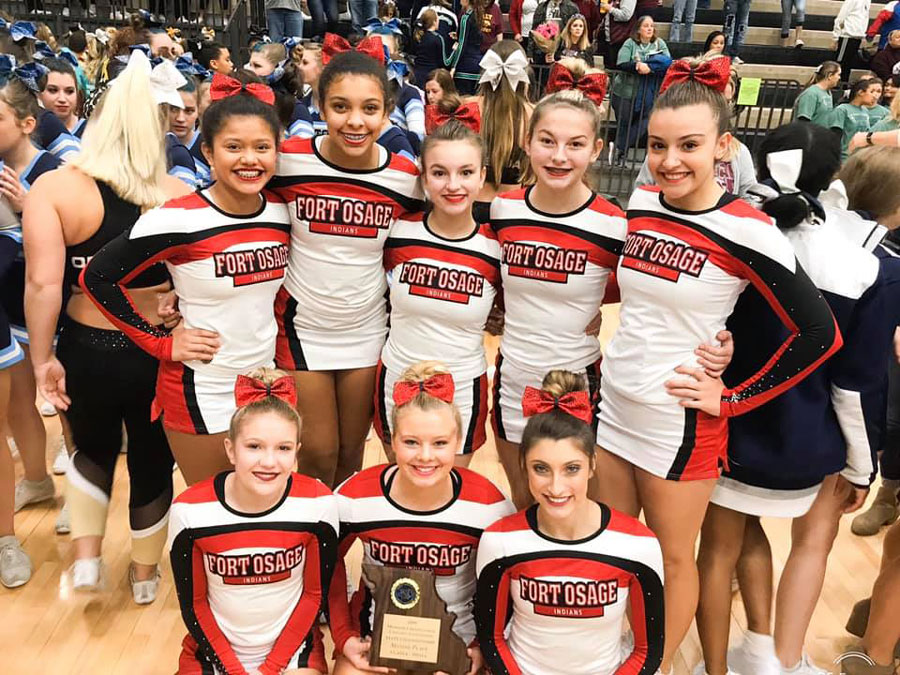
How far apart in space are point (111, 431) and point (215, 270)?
800 mm

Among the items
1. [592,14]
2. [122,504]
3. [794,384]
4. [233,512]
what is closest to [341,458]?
[233,512]

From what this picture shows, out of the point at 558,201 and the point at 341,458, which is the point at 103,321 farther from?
the point at 558,201

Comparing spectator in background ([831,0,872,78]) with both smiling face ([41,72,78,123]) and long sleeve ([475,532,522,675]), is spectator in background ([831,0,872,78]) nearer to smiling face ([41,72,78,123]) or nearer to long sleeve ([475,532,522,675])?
smiling face ([41,72,78,123])

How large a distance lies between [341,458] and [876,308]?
159 centimetres

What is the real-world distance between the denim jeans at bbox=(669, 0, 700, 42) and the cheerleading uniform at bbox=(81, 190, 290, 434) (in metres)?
8.42

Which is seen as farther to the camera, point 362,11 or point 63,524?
point 362,11

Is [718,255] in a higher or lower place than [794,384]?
higher

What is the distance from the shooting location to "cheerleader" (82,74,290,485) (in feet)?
6.60

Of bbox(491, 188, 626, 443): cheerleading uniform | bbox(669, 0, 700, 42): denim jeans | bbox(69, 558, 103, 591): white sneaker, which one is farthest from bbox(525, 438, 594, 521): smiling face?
bbox(669, 0, 700, 42): denim jeans

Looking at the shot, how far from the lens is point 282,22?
8.31 metres

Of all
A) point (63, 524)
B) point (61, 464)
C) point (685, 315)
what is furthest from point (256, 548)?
point (61, 464)

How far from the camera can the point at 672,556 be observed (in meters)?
2.01

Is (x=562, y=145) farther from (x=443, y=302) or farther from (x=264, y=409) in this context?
(x=264, y=409)

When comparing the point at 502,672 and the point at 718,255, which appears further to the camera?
the point at 502,672
